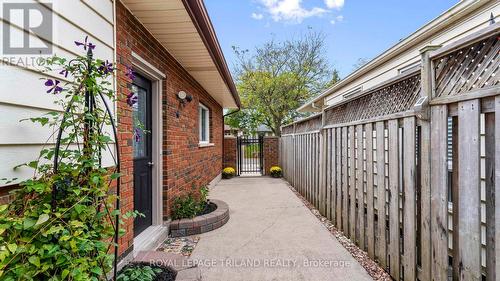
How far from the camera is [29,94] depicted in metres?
1.58

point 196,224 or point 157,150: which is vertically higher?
point 157,150

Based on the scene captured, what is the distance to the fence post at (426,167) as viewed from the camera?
2230mm

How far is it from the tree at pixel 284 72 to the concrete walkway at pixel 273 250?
13.3 meters

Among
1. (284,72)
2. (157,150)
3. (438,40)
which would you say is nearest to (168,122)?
(157,150)

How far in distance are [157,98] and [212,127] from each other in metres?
5.11

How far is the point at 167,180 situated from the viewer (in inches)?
165

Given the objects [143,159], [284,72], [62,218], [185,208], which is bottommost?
[185,208]

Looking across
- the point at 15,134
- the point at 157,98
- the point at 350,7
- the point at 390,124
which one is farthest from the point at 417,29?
the point at 350,7

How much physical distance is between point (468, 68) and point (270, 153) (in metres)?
9.58

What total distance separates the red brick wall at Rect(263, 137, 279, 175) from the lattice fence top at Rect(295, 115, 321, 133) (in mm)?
3471

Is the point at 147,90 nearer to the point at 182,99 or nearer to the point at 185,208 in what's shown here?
the point at 182,99

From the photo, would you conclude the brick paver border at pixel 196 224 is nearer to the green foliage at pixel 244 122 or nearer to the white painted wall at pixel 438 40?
the white painted wall at pixel 438 40

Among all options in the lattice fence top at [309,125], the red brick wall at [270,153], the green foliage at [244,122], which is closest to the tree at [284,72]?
the green foliage at [244,122]

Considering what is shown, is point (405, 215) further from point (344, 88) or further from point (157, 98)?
point (344, 88)
